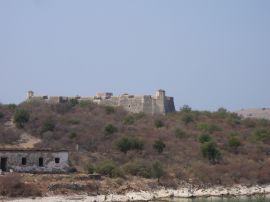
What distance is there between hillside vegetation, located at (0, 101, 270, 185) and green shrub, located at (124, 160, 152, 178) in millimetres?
28

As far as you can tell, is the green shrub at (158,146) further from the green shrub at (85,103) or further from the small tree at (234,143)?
the green shrub at (85,103)

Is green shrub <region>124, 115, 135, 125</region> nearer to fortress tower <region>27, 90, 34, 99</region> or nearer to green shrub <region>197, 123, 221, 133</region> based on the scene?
green shrub <region>197, 123, 221, 133</region>

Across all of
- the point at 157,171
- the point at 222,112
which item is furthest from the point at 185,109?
the point at 157,171

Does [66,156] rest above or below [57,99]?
below

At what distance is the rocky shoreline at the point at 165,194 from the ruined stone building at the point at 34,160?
6.10 meters

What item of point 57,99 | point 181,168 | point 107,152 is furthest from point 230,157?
point 57,99

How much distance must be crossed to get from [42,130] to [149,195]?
74.8 feet

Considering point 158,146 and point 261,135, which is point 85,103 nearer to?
point 261,135

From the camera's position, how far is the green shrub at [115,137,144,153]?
52.7 metres

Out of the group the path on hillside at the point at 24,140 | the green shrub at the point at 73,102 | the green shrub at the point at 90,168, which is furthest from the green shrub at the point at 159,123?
the green shrub at the point at 90,168

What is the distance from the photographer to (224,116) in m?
77.6

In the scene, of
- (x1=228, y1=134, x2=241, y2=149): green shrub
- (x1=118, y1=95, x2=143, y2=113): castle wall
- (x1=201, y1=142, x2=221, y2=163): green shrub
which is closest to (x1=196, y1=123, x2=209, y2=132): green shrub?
(x1=228, y1=134, x2=241, y2=149): green shrub

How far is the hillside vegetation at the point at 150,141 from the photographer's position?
154 feet

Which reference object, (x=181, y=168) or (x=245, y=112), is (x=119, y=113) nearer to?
(x=181, y=168)
